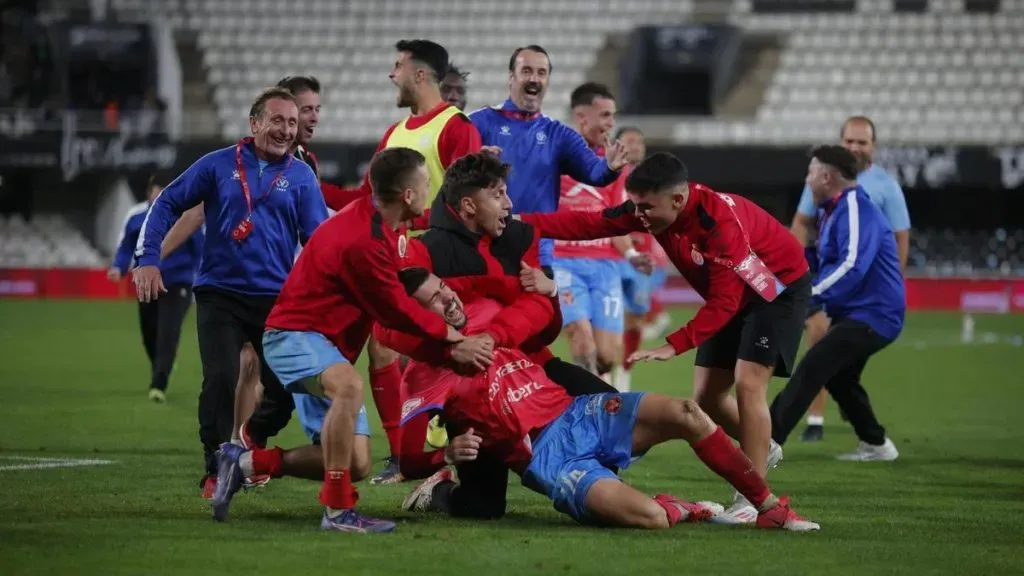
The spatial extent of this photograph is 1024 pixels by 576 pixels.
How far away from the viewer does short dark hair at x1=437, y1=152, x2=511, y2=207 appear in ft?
26.3

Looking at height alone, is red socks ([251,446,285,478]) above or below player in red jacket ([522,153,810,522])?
below

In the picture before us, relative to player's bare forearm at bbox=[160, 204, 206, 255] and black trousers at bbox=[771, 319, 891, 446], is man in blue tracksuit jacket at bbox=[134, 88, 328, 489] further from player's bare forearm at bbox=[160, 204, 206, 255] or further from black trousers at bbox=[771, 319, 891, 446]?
black trousers at bbox=[771, 319, 891, 446]

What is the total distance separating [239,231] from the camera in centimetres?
911

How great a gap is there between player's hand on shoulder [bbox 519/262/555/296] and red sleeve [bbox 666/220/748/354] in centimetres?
67

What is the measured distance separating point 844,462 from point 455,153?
360 cm

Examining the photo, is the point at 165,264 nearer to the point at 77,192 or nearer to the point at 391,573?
the point at 391,573

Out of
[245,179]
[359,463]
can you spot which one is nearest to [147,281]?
[245,179]

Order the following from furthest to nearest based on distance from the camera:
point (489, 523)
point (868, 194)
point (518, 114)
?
point (868, 194) < point (518, 114) < point (489, 523)

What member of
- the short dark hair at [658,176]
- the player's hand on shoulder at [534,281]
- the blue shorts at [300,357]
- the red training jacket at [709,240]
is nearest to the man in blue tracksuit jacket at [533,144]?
the red training jacket at [709,240]

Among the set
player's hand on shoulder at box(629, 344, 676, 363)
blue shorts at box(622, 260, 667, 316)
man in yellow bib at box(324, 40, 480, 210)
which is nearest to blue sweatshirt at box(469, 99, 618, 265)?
man in yellow bib at box(324, 40, 480, 210)

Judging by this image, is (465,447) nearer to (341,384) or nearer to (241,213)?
(341,384)

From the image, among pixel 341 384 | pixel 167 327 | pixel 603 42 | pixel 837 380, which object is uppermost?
pixel 341 384

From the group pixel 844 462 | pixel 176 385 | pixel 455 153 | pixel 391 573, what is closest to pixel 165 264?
pixel 176 385

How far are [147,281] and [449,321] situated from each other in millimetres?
1996
